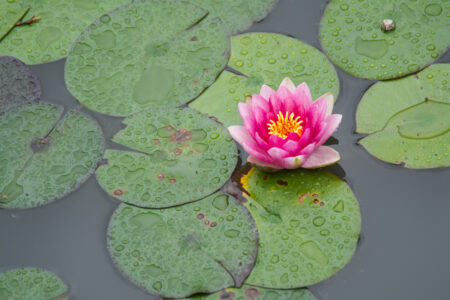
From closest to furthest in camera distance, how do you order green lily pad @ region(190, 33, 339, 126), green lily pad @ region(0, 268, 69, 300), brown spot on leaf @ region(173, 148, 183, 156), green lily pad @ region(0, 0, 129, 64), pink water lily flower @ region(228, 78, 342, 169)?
1. green lily pad @ region(0, 268, 69, 300)
2. pink water lily flower @ region(228, 78, 342, 169)
3. brown spot on leaf @ region(173, 148, 183, 156)
4. green lily pad @ region(190, 33, 339, 126)
5. green lily pad @ region(0, 0, 129, 64)

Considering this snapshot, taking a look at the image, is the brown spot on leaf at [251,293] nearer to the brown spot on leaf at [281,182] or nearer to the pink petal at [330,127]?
the brown spot on leaf at [281,182]

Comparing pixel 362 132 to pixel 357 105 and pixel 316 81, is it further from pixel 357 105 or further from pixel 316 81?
pixel 316 81

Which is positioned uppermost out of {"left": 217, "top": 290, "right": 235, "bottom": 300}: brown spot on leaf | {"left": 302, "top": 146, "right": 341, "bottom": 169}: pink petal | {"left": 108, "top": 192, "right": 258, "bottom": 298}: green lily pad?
{"left": 302, "top": 146, "right": 341, "bottom": 169}: pink petal

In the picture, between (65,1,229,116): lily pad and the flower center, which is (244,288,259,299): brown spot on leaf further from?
(65,1,229,116): lily pad

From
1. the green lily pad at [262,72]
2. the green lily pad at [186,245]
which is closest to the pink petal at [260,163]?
the green lily pad at [186,245]

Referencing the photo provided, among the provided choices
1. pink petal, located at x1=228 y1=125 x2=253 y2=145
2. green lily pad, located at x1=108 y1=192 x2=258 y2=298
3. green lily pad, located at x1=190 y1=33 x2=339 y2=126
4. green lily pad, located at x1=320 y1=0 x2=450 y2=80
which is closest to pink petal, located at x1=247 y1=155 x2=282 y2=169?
pink petal, located at x1=228 y1=125 x2=253 y2=145

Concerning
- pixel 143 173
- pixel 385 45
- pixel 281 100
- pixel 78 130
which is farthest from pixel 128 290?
pixel 385 45
